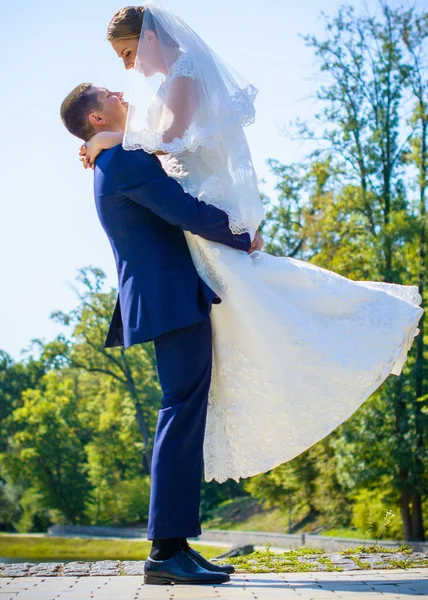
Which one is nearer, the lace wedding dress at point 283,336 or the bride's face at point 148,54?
the lace wedding dress at point 283,336

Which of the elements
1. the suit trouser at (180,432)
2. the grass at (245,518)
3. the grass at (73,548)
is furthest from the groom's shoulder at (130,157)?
the grass at (245,518)

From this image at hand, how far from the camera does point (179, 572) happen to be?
324 centimetres

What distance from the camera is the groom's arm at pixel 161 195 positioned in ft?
10.9

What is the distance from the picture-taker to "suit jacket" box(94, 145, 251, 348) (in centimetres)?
335

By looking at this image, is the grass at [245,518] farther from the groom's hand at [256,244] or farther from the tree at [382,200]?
the groom's hand at [256,244]

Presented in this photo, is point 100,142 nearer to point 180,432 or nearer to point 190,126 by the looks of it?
point 190,126

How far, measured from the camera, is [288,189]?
2605cm

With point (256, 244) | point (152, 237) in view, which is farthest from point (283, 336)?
point (152, 237)

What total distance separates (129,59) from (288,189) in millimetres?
22602

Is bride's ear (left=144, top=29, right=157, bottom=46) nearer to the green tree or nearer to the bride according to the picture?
the bride

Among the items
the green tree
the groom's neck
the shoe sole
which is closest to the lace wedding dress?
the groom's neck

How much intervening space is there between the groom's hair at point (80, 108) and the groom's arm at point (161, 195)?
0.99 feet

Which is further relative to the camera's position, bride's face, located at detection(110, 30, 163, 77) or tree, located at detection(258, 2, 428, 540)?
tree, located at detection(258, 2, 428, 540)

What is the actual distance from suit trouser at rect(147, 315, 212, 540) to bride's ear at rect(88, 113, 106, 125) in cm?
105
